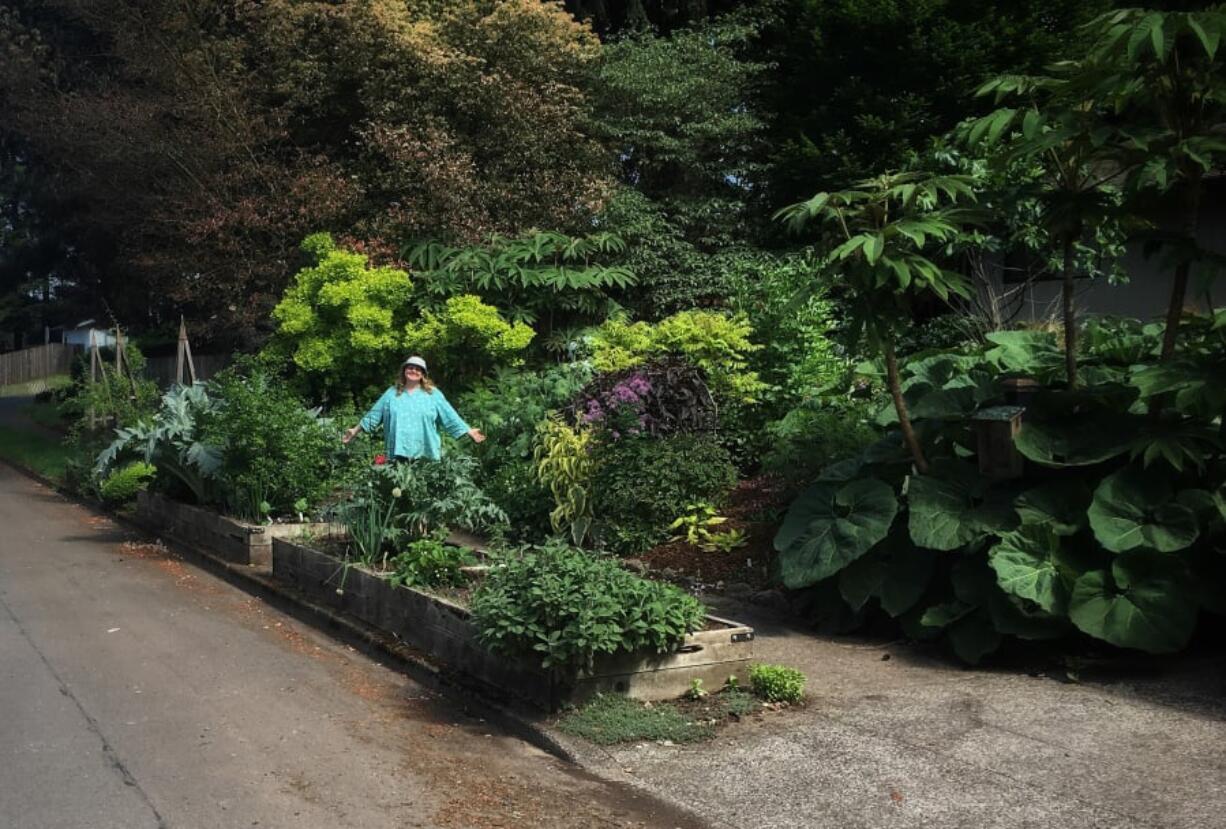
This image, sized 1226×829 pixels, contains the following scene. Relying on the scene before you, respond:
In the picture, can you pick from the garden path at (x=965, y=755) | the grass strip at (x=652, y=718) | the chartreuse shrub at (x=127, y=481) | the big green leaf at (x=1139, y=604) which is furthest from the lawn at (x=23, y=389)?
the big green leaf at (x=1139, y=604)

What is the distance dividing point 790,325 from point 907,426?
15.0ft

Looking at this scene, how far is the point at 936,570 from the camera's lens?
7.63 meters

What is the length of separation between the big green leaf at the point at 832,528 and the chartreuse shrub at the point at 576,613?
3.39ft

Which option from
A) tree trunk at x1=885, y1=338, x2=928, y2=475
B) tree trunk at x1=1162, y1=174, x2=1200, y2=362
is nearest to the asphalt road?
tree trunk at x1=885, y1=338, x2=928, y2=475

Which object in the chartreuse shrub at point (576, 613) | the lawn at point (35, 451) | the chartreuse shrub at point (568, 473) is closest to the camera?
the chartreuse shrub at point (576, 613)

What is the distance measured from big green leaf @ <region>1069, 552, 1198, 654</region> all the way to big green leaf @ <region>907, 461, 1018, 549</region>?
642 millimetres

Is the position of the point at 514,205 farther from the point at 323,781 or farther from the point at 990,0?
the point at 323,781

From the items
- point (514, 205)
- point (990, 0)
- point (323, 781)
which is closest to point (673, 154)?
point (514, 205)

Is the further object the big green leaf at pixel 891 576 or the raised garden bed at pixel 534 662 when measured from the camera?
the big green leaf at pixel 891 576

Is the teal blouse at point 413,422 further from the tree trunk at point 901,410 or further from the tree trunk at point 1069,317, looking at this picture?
the tree trunk at point 1069,317

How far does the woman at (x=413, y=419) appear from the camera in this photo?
32.8 feet

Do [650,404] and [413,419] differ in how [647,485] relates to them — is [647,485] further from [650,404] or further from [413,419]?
[413,419]

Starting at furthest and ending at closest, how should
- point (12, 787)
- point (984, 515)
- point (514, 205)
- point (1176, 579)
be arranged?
point (514, 205)
point (984, 515)
point (1176, 579)
point (12, 787)

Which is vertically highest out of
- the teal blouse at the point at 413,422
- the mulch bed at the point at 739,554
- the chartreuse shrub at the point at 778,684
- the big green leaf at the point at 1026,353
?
the big green leaf at the point at 1026,353
